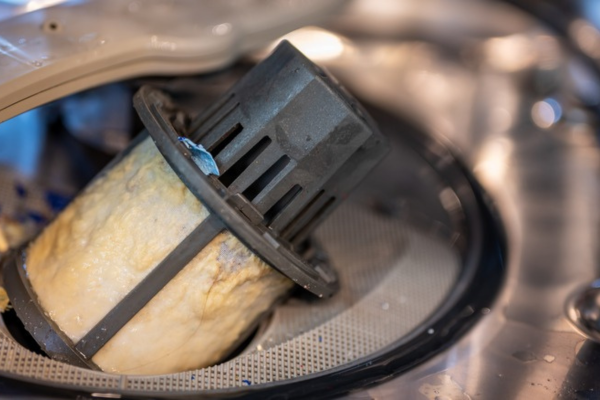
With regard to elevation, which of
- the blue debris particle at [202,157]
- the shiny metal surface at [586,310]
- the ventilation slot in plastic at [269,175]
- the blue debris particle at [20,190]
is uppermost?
the blue debris particle at [202,157]

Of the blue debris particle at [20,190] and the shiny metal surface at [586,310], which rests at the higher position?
the blue debris particle at [20,190]

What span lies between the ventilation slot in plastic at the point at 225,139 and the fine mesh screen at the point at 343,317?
0.70 feet

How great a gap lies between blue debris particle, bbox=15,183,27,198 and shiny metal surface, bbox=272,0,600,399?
1.70 feet

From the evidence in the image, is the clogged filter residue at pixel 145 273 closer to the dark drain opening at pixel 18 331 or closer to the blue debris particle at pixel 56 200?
the dark drain opening at pixel 18 331

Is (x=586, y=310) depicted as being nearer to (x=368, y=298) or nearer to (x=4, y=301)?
(x=368, y=298)

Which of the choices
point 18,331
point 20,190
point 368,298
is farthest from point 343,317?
point 20,190

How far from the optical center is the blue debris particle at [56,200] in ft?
2.91

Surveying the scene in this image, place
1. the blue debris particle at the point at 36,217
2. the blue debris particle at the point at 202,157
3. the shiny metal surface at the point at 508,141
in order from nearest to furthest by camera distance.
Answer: the blue debris particle at the point at 202,157 → the shiny metal surface at the point at 508,141 → the blue debris particle at the point at 36,217

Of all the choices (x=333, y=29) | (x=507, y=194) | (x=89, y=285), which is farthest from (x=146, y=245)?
(x=333, y=29)

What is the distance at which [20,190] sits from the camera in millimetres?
887

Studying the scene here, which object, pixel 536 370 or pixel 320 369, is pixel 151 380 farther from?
pixel 536 370

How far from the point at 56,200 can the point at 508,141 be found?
683mm

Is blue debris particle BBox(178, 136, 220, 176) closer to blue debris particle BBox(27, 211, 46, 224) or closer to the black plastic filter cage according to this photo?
the black plastic filter cage

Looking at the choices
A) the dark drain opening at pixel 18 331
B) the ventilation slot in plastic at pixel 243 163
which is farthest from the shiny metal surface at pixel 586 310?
the dark drain opening at pixel 18 331
